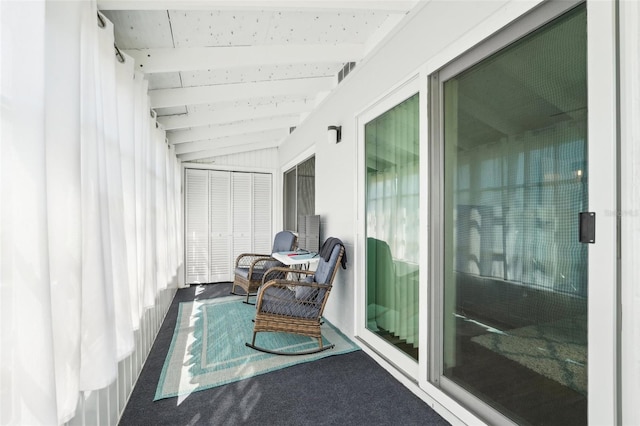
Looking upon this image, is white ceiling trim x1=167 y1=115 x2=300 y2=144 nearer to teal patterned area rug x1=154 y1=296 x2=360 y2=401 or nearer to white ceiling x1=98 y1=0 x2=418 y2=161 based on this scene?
white ceiling x1=98 y1=0 x2=418 y2=161

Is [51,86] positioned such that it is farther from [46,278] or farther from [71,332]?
[71,332]

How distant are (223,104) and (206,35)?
1.48 meters

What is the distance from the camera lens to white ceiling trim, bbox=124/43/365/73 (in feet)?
7.79

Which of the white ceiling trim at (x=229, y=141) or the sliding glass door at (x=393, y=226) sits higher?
the white ceiling trim at (x=229, y=141)

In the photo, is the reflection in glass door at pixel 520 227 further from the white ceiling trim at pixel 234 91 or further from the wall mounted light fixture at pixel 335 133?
the white ceiling trim at pixel 234 91

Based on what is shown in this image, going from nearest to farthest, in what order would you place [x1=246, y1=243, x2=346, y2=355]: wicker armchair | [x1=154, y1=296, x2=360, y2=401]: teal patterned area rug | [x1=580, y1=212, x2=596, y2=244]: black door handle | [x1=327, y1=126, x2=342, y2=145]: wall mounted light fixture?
[x1=580, y1=212, x2=596, y2=244]: black door handle < [x1=154, y1=296, x2=360, y2=401]: teal patterned area rug < [x1=246, y1=243, x2=346, y2=355]: wicker armchair < [x1=327, y1=126, x2=342, y2=145]: wall mounted light fixture

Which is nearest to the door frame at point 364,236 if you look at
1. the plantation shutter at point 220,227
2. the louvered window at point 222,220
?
the louvered window at point 222,220

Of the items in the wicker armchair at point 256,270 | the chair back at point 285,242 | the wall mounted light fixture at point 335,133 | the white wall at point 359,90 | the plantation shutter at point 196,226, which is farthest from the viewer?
the plantation shutter at point 196,226

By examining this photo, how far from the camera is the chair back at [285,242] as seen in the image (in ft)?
15.5

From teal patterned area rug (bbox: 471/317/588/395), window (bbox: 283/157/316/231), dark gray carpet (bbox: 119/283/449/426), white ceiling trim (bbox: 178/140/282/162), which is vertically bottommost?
dark gray carpet (bbox: 119/283/449/426)

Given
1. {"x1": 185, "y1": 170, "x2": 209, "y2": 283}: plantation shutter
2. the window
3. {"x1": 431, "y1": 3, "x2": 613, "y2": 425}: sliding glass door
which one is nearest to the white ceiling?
{"x1": 431, "y1": 3, "x2": 613, "y2": 425}: sliding glass door

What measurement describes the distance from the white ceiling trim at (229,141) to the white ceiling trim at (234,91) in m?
1.93

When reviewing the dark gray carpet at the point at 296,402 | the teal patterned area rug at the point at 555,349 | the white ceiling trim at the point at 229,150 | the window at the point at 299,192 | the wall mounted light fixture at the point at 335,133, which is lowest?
the dark gray carpet at the point at 296,402

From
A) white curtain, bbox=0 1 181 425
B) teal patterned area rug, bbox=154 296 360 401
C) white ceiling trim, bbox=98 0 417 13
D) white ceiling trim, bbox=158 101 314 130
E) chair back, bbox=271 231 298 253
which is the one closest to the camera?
white curtain, bbox=0 1 181 425
